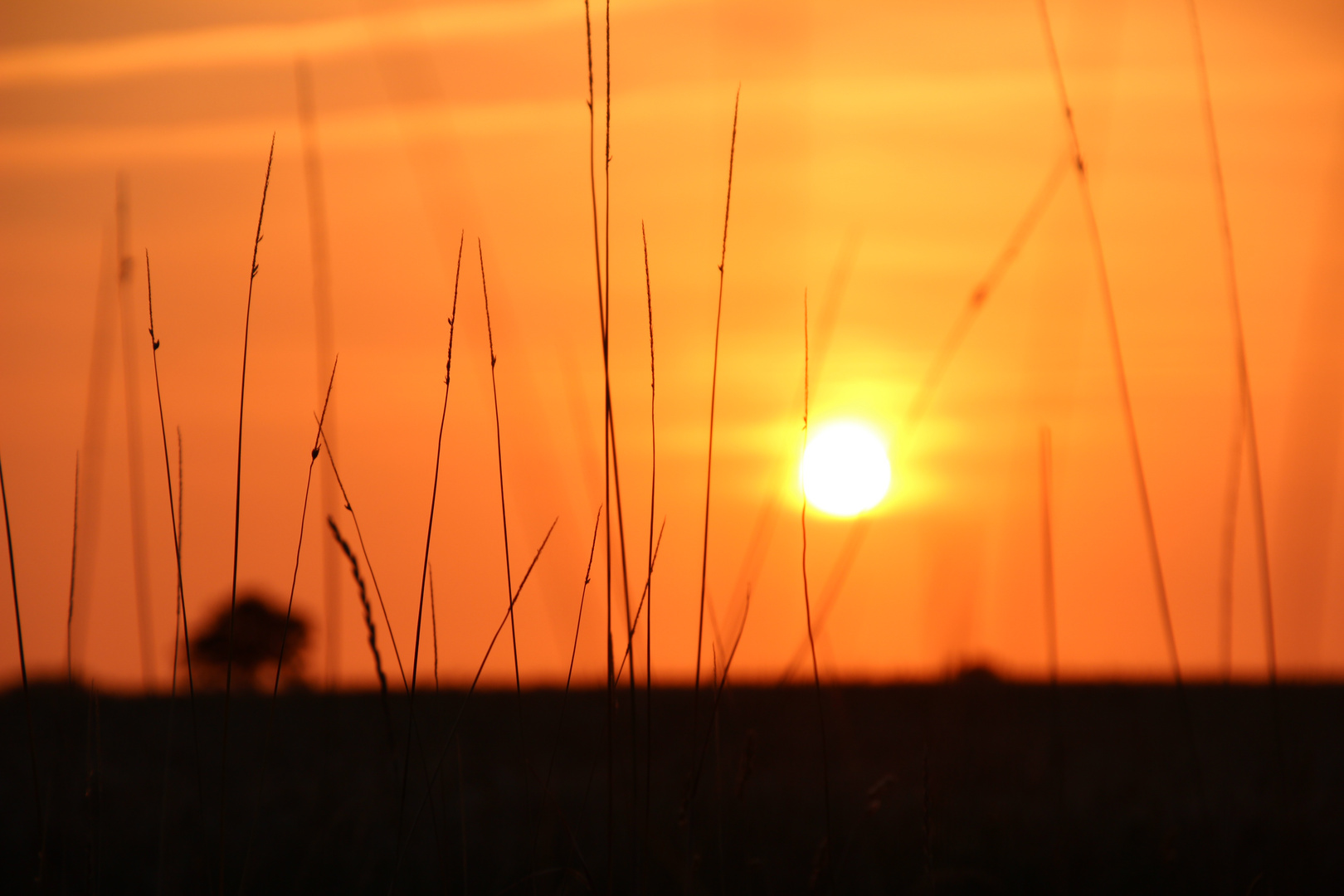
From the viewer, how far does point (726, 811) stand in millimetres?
1866

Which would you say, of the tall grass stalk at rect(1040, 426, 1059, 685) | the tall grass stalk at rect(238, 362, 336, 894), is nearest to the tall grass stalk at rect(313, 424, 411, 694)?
the tall grass stalk at rect(238, 362, 336, 894)

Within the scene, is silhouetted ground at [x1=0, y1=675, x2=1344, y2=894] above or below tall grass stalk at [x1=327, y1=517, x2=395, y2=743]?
below

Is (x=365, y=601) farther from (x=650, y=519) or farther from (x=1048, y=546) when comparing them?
(x=1048, y=546)

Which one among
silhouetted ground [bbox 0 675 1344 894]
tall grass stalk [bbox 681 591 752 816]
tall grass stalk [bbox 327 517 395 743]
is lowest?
silhouetted ground [bbox 0 675 1344 894]

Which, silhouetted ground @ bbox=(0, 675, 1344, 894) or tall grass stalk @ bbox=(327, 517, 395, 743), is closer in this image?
tall grass stalk @ bbox=(327, 517, 395, 743)

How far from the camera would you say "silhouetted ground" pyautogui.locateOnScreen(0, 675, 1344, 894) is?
1.48 metres

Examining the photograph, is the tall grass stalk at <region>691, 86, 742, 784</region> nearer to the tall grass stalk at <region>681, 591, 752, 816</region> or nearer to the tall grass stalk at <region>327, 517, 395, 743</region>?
the tall grass stalk at <region>681, 591, 752, 816</region>

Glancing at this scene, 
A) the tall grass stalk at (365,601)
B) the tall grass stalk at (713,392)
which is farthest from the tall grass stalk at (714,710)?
the tall grass stalk at (365,601)

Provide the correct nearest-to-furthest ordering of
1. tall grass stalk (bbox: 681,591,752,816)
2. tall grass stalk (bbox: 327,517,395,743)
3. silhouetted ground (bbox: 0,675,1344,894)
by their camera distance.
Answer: tall grass stalk (bbox: 327,517,395,743), tall grass stalk (bbox: 681,591,752,816), silhouetted ground (bbox: 0,675,1344,894)

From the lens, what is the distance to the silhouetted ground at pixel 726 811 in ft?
4.86

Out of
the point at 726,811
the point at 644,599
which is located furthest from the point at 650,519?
the point at 726,811

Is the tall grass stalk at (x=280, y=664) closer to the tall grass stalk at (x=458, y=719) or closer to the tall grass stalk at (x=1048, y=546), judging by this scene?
the tall grass stalk at (x=458, y=719)

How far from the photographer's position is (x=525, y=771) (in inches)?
56.6

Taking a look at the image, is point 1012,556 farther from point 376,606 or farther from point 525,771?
point 376,606
